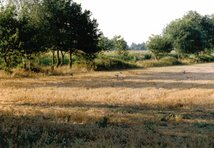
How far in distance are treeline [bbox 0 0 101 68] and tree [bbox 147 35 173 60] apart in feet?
106

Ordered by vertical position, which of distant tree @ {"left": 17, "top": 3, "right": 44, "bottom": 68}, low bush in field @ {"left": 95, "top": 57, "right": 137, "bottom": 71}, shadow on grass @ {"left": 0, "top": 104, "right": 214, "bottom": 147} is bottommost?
shadow on grass @ {"left": 0, "top": 104, "right": 214, "bottom": 147}

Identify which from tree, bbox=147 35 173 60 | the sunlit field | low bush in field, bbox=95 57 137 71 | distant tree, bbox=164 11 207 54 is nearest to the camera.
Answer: the sunlit field

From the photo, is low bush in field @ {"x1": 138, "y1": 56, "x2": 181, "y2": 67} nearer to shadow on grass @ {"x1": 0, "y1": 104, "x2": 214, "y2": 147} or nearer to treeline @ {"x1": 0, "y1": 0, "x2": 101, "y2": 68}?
treeline @ {"x1": 0, "y1": 0, "x2": 101, "y2": 68}

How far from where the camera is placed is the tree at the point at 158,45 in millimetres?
71000

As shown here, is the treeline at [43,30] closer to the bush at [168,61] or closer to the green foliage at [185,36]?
the bush at [168,61]

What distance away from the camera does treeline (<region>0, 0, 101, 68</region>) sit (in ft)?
96.2

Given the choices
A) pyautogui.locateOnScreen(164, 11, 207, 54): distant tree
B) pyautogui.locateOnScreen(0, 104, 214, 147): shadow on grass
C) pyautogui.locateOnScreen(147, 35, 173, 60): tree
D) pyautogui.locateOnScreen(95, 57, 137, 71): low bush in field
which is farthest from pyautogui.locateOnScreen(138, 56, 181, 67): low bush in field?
pyautogui.locateOnScreen(0, 104, 214, 147): shadow on grass

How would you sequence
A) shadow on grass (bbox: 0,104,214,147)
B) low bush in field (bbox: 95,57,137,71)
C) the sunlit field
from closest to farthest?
shadow on grass (bbox: 0,104,214,147) < the sunlit field < low bush in field (bbox: 95,57,137,71)

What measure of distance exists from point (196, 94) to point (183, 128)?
311 inches

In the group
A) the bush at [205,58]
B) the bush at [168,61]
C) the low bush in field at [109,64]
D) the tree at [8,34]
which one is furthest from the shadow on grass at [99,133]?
the bush at [205,58]

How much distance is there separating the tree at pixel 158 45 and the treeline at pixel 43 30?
106 ft

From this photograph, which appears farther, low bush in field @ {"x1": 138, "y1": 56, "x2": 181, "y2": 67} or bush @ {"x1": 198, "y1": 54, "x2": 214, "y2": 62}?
bush @ {"x1": 198, "y1": 54, "x2": 214, "y2": 62}

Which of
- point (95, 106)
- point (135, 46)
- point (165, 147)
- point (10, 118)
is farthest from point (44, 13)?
point (135, 46)

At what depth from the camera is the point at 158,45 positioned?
233ft
